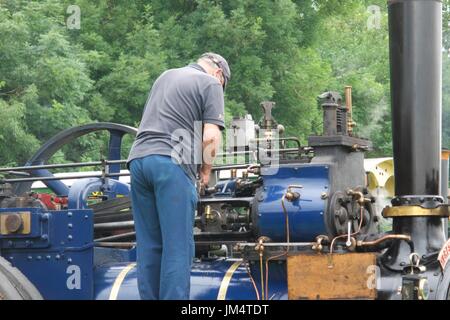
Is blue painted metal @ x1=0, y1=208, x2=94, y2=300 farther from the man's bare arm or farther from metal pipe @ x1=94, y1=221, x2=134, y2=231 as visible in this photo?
the man's bare arm

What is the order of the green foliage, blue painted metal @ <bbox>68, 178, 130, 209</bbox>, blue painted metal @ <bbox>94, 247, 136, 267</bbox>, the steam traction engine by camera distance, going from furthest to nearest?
the green foliage, blue painted metal @ <bbox>68, 178, 130, 209</bbox>, blue painted metal @ <bbox>94, 247, 136, 267</bbox>, the steam traction engine

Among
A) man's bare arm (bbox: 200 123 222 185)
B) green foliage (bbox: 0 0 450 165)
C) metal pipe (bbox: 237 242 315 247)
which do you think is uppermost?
green foliage (bbox: 0 0 450 165)

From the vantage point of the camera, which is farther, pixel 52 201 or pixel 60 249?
pixel 52 201

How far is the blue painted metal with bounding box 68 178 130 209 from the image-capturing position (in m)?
5.46

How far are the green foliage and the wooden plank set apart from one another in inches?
303

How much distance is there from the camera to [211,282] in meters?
4.29

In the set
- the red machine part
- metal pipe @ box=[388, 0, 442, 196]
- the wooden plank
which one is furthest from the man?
the red machine part

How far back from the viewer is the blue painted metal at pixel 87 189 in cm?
546

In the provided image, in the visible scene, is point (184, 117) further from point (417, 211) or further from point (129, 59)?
point (129, 59)

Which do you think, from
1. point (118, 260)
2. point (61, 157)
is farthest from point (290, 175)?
point (61, 157)

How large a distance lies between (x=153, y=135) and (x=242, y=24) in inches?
335

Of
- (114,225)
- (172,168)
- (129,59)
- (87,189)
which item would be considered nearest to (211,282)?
(172,168)

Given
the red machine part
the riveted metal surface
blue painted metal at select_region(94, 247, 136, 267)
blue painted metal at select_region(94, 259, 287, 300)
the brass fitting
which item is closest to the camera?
the riveted metal surface

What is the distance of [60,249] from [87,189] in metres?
1.04
